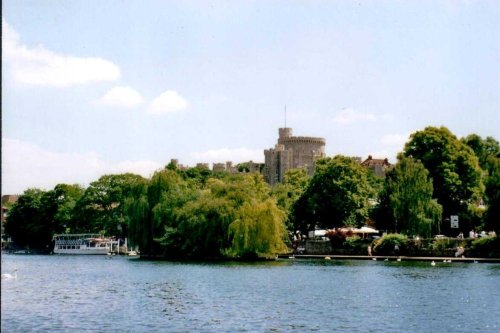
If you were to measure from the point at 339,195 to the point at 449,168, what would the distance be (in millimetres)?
11091

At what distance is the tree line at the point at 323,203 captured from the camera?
200ft

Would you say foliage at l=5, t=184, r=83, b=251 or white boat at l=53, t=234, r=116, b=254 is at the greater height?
foliage at l=5, t=184, r=83, b=251

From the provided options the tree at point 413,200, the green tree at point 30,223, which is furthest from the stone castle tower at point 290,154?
the tree at point 413,200

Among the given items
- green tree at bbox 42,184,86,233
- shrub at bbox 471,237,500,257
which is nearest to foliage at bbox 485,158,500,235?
shrub at bbox 471,237,500,257

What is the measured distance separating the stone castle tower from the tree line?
222 feet

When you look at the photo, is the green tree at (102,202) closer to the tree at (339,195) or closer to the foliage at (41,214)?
the foliage at (41,214)

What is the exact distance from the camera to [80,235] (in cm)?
11288

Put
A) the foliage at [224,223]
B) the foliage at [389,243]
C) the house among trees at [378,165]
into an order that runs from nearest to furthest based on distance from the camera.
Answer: the foliage at [224,223] → the foliage at [389,243] → the house among trees at [378,165]

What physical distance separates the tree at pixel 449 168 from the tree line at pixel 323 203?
0.30 feet

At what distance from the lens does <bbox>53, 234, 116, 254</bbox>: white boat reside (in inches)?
4353

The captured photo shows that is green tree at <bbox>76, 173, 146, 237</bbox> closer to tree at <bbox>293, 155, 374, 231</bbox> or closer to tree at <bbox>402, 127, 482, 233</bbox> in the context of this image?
tree at <bbox>293, 155, 374, 231</bbox>

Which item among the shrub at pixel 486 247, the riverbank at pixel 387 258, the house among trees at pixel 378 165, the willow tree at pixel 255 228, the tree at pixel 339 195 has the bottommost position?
the riverbank at pixel 387 258

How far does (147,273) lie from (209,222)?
1486cm

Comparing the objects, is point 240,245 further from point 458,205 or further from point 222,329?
point 222,329
